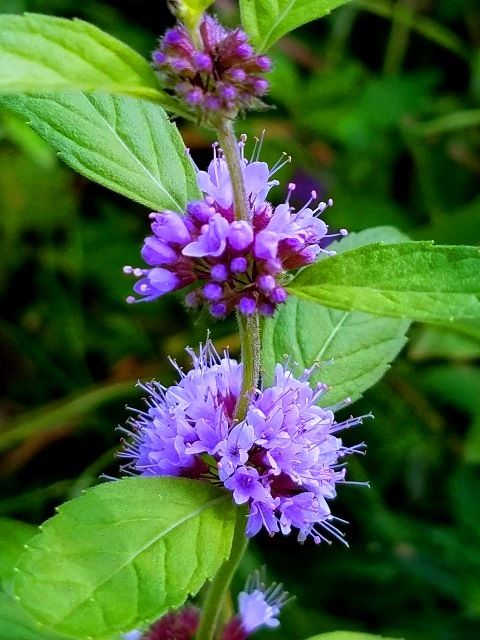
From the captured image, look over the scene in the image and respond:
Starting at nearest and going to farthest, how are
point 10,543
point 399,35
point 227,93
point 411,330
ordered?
point 227,93
point 10,543
point 411,330
point 399,35

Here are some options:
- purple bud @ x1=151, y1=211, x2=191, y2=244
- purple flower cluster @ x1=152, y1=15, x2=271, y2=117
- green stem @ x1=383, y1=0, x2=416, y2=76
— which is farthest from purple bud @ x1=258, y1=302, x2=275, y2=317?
green stem @ x1=383, y1=0, x2=416, y2=76

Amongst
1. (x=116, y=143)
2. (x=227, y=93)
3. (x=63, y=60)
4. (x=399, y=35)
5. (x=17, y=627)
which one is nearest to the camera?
(x=63, y=60)

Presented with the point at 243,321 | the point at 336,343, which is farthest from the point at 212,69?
the point at 336,343

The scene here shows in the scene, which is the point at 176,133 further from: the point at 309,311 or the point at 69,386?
the point at 69,386

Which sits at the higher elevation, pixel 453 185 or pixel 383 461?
pixel 453 185

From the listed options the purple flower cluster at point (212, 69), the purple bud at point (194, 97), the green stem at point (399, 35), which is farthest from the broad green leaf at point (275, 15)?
the green stem at point (399, 35)

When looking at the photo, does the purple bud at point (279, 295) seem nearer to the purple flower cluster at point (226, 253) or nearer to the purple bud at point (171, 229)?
the purple flower cluster at point (226, 253)

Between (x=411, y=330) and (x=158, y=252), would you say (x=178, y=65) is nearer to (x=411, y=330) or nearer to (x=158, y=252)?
(x=158, y=252)

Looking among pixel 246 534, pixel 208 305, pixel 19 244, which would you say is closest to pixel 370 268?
pixel 208 305
